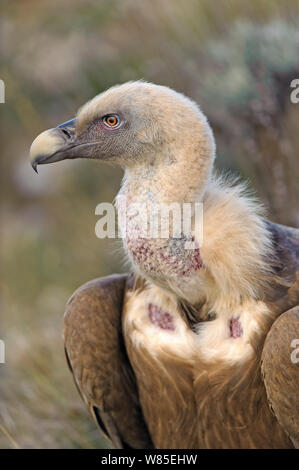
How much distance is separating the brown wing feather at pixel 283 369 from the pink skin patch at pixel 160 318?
477 millimetres

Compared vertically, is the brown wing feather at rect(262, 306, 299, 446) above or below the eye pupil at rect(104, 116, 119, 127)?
→ below

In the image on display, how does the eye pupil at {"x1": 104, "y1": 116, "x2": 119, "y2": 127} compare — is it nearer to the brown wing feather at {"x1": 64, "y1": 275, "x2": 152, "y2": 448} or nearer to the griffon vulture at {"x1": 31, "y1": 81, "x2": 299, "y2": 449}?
the griffon vulture at {"x1": 31, "y1": 81, "x2": 299, "y2": 449}

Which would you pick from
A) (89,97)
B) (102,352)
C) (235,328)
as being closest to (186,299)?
(235,328)

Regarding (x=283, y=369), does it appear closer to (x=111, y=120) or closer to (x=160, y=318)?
(x=160, y=318)

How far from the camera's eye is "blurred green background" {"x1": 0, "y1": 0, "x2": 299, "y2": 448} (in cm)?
436

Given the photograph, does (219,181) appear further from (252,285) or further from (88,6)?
(88,6)

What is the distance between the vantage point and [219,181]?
296 centimetres

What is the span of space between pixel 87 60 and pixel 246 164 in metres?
2.58

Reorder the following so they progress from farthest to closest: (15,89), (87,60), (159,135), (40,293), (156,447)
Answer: (40,293) → (87,60) → (15,89) → (156,447) → (159,135)

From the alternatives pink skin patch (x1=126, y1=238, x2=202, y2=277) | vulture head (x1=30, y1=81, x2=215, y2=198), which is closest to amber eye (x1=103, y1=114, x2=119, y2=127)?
vulture head (x1=30, y1=81, x2=215, y2=198)

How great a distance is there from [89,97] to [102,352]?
291 centimetres

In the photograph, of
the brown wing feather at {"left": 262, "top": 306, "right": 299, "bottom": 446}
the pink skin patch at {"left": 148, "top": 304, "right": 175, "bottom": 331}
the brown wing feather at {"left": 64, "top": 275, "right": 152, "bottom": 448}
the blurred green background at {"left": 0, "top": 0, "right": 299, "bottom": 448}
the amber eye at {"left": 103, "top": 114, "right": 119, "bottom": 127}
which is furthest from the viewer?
the blurred green background at {"left": 0, "top": 0, "right": 299, "bottom": 448}

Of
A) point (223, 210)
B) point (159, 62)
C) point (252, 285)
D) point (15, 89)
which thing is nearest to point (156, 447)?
point (252, 285)

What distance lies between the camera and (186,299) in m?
2.84
